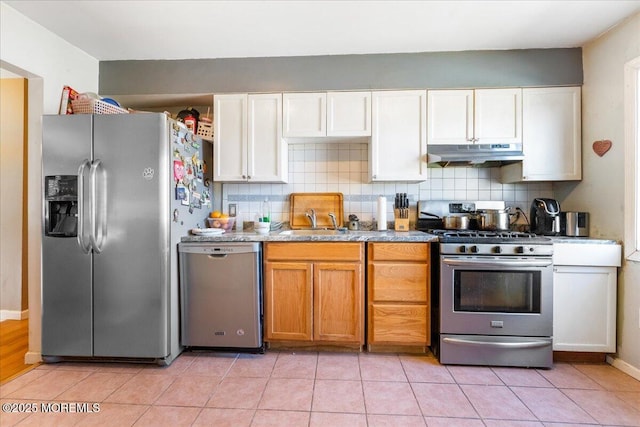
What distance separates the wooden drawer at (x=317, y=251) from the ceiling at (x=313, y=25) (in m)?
1.59

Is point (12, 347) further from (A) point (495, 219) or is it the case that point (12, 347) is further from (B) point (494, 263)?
(A) point (495, 219)

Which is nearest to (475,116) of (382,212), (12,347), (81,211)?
(382,212)

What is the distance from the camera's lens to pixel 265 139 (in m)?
2.67

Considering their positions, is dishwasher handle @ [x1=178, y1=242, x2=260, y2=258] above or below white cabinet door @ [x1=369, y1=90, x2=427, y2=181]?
below

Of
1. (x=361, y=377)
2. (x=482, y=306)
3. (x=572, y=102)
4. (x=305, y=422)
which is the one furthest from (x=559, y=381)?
(x=572, y=102)

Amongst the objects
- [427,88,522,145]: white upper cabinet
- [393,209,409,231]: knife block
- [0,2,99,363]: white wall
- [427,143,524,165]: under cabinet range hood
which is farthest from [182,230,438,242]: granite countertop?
[0,2,99,363]: white wall

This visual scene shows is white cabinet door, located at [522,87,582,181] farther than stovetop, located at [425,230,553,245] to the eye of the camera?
Yes

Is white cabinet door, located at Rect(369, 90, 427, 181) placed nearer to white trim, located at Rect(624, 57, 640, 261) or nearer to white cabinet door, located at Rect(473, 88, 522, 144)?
white cabinet door, located at Rect(473, 88, 522, 144)

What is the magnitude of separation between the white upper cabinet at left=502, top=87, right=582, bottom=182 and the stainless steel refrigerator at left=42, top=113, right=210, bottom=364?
2823 mm

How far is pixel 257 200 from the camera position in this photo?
118 inches

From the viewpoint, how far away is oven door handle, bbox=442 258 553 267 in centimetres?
214

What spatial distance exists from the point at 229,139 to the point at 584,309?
304 centimetres

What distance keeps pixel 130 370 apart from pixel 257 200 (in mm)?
1660

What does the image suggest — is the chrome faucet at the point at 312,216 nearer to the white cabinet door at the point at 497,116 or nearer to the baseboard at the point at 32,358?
the white cabinet door at the point at 497,116
